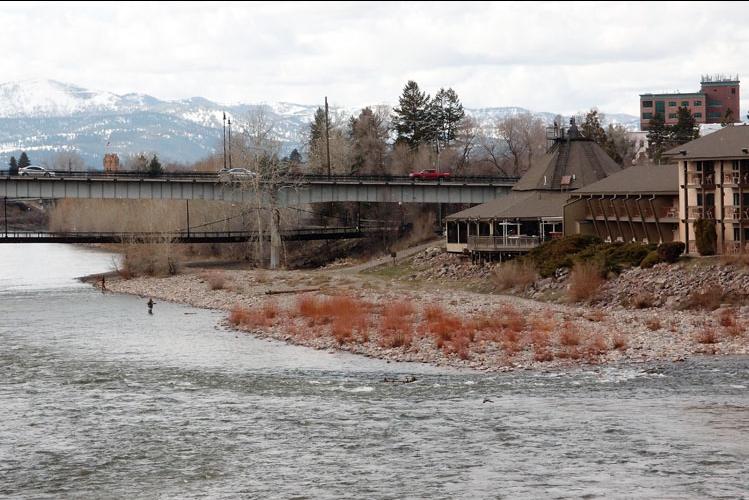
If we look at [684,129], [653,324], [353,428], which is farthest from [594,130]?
[353,428]

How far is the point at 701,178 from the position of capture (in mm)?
75125

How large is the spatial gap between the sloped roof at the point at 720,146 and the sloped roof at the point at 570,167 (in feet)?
66.1

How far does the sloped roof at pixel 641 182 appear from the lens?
80625mm

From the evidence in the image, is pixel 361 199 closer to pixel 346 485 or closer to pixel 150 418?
pixel 150 418

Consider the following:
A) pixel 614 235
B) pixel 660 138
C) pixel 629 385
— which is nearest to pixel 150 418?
pixel 629 385

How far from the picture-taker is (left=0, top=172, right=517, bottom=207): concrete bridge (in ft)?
365

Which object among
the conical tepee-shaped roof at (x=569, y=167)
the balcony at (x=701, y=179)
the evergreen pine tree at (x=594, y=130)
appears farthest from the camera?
the evergreen pine tree at (x=594, y=130)

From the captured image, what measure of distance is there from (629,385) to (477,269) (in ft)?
147

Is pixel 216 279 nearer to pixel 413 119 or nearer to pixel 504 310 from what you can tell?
pixel 504 310

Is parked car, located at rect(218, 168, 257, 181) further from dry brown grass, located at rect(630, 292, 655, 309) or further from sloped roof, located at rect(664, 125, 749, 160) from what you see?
dry brown grass, located at rect(630, 292, 655, 309)

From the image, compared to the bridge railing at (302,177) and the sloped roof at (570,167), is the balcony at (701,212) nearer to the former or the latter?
the sloped roof at (570,167)

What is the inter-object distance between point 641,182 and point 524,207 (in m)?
12.7

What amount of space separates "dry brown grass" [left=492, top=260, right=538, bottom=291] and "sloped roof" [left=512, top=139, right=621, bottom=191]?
18.1 m

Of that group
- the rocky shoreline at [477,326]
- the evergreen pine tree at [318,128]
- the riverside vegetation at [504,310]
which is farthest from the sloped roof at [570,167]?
the evergreen pine tree at [318,128]
